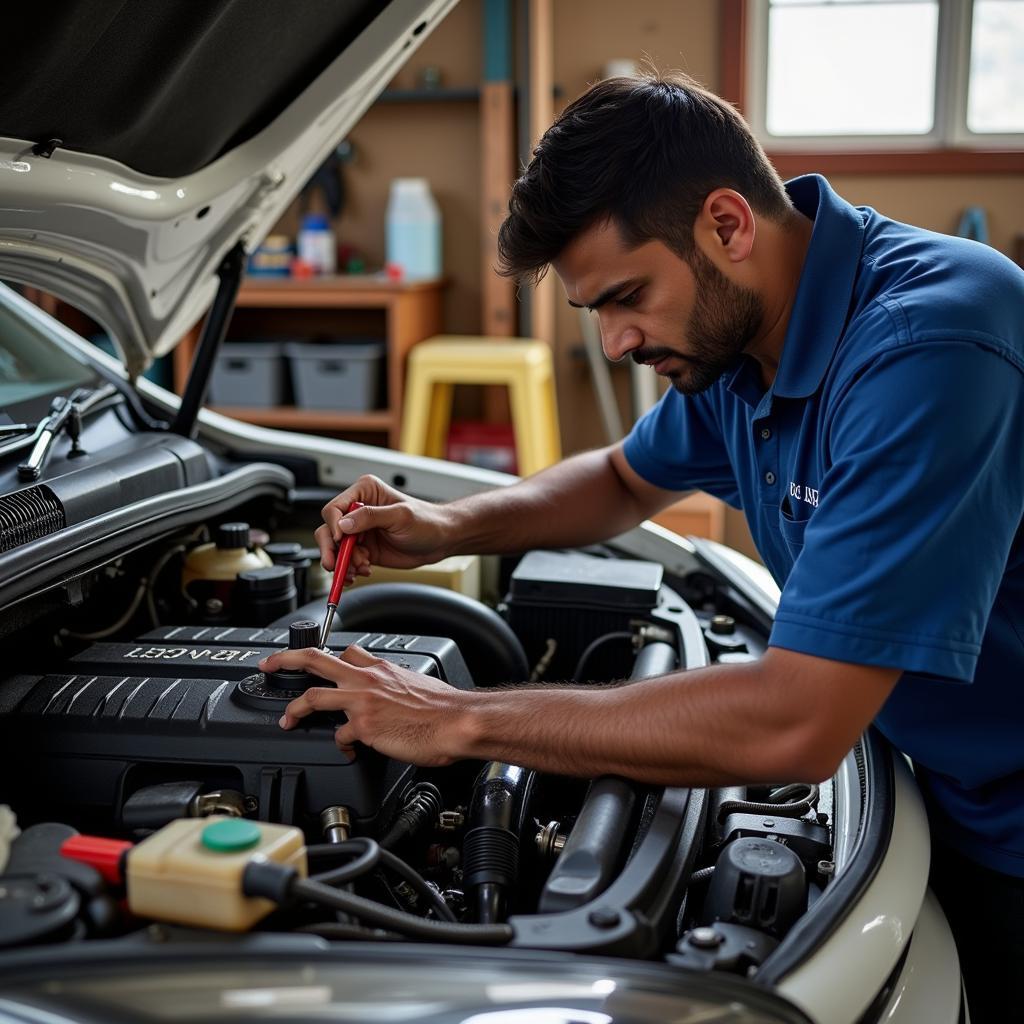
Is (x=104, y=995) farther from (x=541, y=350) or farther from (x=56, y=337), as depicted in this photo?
(x=541, y=350)

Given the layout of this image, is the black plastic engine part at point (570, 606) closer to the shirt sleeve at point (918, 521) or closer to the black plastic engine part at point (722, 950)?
the shirt sleeve at point (918, 521)

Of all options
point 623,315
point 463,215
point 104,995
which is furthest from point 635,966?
point 463,215

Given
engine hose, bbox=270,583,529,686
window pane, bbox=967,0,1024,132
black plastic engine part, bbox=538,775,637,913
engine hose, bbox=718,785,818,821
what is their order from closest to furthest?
black plastic engine part, bbox=538,775,637,913
engine hose, bbox=718,785,818,821
engine hose, bbox=270,583,529,686
window pane, bbox=967,0,1024,132

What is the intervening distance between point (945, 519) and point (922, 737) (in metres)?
0.33

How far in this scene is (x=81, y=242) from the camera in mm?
1449

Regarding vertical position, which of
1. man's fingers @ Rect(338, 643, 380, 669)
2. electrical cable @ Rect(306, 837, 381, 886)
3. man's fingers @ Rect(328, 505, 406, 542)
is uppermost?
man's fingers @ Rect(328, 505, 406, 542)

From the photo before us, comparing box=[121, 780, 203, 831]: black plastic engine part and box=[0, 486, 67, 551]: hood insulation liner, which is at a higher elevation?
box=[0, 486, 67, 551]: hood insulation liner

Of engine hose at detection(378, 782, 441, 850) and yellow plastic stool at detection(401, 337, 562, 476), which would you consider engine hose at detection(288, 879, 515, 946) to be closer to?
engine hose at detection(378, 782, 441, 850)

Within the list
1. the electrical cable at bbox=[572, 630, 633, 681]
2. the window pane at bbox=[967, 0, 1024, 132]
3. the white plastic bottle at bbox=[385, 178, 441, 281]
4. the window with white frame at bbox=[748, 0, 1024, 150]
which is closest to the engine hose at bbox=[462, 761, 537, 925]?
the electrical cable at bbox=[572, 630, 633, 681]

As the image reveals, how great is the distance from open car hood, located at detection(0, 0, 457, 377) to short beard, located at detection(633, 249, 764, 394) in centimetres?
54

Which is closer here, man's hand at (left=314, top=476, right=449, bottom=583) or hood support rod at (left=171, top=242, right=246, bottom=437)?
man's hand at (left=314, top=476, right=449, bottom=583)

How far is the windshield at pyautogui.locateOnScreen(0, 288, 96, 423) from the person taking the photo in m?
1.52

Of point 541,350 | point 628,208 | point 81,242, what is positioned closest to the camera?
point 628,208

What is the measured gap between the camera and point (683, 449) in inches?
65.2
